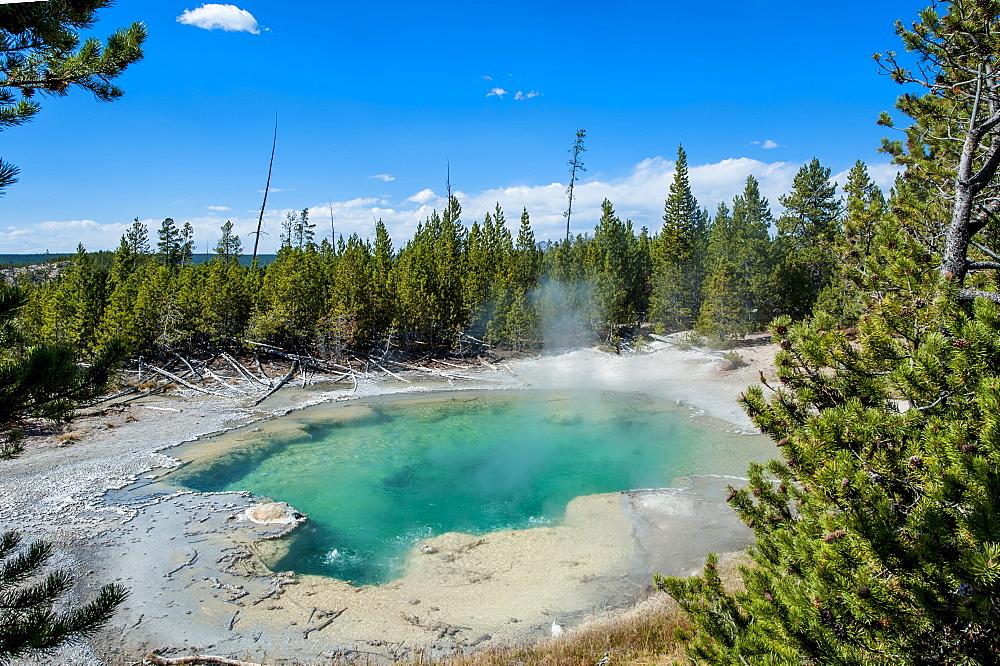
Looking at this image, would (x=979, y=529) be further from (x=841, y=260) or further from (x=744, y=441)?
(x=744, y=441)

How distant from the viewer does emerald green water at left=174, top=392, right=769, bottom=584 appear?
14445mm

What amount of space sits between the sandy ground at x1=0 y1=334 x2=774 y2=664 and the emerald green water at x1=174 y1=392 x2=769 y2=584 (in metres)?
0.98

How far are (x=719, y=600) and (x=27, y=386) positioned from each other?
24.3ft

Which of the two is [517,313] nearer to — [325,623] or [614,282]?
[614,282]

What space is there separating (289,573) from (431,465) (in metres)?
8.33

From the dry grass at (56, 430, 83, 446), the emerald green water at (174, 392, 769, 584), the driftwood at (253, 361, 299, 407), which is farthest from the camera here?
the driftwood at (253, 361, 299, 407)

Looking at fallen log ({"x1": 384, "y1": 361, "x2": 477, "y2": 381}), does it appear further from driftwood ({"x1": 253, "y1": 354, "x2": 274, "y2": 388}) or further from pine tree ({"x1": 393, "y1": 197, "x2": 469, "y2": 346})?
driftwood ({"x1": 253, "y1": 354, "x2": 274, "y2": 388})

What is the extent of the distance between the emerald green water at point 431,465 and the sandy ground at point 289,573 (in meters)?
0.98

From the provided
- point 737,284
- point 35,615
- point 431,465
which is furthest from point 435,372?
point 35,615

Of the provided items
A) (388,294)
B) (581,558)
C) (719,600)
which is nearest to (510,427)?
(581,558)

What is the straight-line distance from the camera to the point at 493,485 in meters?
17.8

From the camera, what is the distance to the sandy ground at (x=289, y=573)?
9671 mm

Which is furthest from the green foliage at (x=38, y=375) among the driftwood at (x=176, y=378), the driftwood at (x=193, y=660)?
the driftwood at (x=176, y=378)

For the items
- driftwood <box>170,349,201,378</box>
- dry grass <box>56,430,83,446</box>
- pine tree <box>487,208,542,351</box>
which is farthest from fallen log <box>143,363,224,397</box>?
pine tree <box>487,208,542,351</box>
